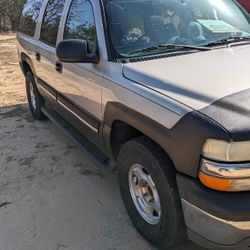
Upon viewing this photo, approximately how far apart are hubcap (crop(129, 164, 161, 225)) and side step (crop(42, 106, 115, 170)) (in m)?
0.44

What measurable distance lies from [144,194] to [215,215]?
843 mm

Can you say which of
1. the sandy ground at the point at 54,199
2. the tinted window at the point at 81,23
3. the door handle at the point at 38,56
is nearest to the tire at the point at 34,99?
the sandy ground at the point at 54,199

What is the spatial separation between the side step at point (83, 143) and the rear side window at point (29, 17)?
3.82 feet

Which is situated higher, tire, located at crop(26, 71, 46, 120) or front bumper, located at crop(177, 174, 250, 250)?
front bumper, located at crop(177, 174, 250, 250)

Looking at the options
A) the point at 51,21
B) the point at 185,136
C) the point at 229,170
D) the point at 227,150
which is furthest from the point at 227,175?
the point at 51,21

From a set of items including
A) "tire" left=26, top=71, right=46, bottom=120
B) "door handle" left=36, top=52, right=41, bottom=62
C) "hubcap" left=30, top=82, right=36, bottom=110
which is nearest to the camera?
"door handle" left=36, top=52, right=41, bottom=62

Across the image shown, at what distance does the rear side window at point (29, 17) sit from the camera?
536 cm

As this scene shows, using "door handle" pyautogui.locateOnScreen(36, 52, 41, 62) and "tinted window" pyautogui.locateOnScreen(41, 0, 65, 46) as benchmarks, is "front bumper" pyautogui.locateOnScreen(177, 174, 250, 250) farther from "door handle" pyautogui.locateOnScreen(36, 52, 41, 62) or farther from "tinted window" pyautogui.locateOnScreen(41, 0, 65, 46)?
"door handle" pyautogui.locateOnScreen(36, 52, 41, 62)

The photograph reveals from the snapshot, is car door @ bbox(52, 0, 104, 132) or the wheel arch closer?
the wheel arch

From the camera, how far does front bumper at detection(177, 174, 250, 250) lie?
220 cm

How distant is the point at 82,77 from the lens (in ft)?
11.8

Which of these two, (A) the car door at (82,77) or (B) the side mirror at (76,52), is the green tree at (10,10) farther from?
(B) the side mirror at (76,52)

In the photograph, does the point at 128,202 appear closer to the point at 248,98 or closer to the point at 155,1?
the point at 248,98

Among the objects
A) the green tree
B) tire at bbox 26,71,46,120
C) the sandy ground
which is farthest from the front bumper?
the green tree
